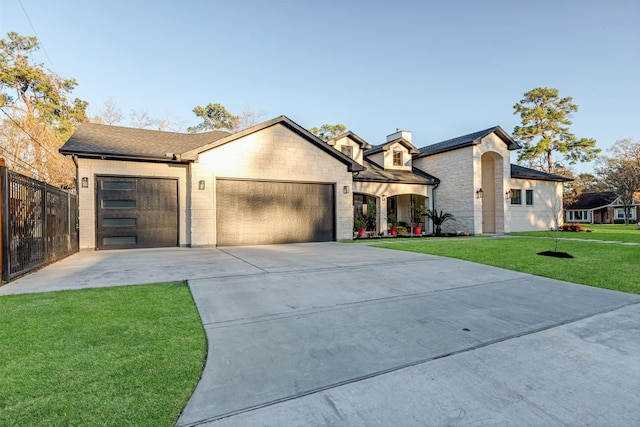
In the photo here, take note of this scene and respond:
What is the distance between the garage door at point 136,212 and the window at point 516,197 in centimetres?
1905

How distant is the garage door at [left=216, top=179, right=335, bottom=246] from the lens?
11680mm

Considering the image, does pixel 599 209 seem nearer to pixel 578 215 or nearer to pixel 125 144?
A: pixel 578 215

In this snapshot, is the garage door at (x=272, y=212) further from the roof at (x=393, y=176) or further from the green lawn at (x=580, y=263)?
the green lawn at (x=580, y=263)

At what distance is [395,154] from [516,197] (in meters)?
8.17

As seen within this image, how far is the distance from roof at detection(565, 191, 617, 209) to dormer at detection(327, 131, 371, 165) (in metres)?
38.0

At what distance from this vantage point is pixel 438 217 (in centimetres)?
1712

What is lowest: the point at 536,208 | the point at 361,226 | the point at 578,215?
the point at 361,226

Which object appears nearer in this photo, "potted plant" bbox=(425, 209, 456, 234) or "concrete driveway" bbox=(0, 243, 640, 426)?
"concrete driveway" bbox=(0, 243, 640, 426)

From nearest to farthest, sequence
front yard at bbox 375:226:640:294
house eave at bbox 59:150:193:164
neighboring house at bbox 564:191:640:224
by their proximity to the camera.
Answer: front yard at bbox 375:226:640:294, house eave at bbox 59:150:193:164, neighboring house at bbox 564:191:640:224

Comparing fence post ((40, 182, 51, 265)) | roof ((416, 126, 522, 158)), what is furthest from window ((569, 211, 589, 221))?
fence post ((40, 182, 51, 265))

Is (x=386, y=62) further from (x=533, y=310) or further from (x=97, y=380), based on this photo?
(x=97, y=380)

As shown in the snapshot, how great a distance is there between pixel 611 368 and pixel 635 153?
149ft

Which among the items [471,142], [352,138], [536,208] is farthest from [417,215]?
[536,208]

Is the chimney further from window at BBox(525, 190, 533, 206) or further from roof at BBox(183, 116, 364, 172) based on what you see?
window at BBox(525, 190, 533, 206)
